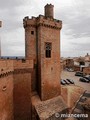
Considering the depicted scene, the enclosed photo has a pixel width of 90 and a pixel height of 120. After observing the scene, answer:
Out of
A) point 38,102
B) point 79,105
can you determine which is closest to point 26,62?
point 38,102

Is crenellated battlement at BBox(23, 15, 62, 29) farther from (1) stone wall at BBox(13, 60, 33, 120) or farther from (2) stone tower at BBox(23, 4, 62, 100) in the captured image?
(1) stone wall at BBox(13, 60, 33, 120)

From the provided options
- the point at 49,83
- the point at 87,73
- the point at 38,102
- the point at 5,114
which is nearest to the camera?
the point at 5,114

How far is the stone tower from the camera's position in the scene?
18875 millimetres

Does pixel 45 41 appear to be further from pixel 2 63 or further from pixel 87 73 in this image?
pixel 87 73

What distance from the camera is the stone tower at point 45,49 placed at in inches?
743

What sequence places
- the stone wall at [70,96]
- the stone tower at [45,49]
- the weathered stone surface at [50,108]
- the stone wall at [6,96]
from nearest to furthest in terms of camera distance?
the stone wall at [6,96] → the weathered stone surface at [50,108] → the stone tower at [45,49] → the stone wall at [70,96]

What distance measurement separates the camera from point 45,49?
63.2ft

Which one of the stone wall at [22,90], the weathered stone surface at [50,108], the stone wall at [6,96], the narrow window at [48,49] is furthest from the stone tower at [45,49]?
the stone wall at [6,96]

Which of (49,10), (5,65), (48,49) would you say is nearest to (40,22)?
(49,10)

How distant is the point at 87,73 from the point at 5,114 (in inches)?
1272

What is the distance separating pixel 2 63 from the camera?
11.9m

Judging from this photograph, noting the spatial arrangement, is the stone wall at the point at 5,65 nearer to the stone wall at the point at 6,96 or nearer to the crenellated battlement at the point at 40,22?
the stone wall at the point at 6,96

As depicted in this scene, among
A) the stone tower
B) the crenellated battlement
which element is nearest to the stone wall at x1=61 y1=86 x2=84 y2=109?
the stone tower

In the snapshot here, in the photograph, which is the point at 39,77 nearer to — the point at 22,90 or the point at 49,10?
the point at 22,90
